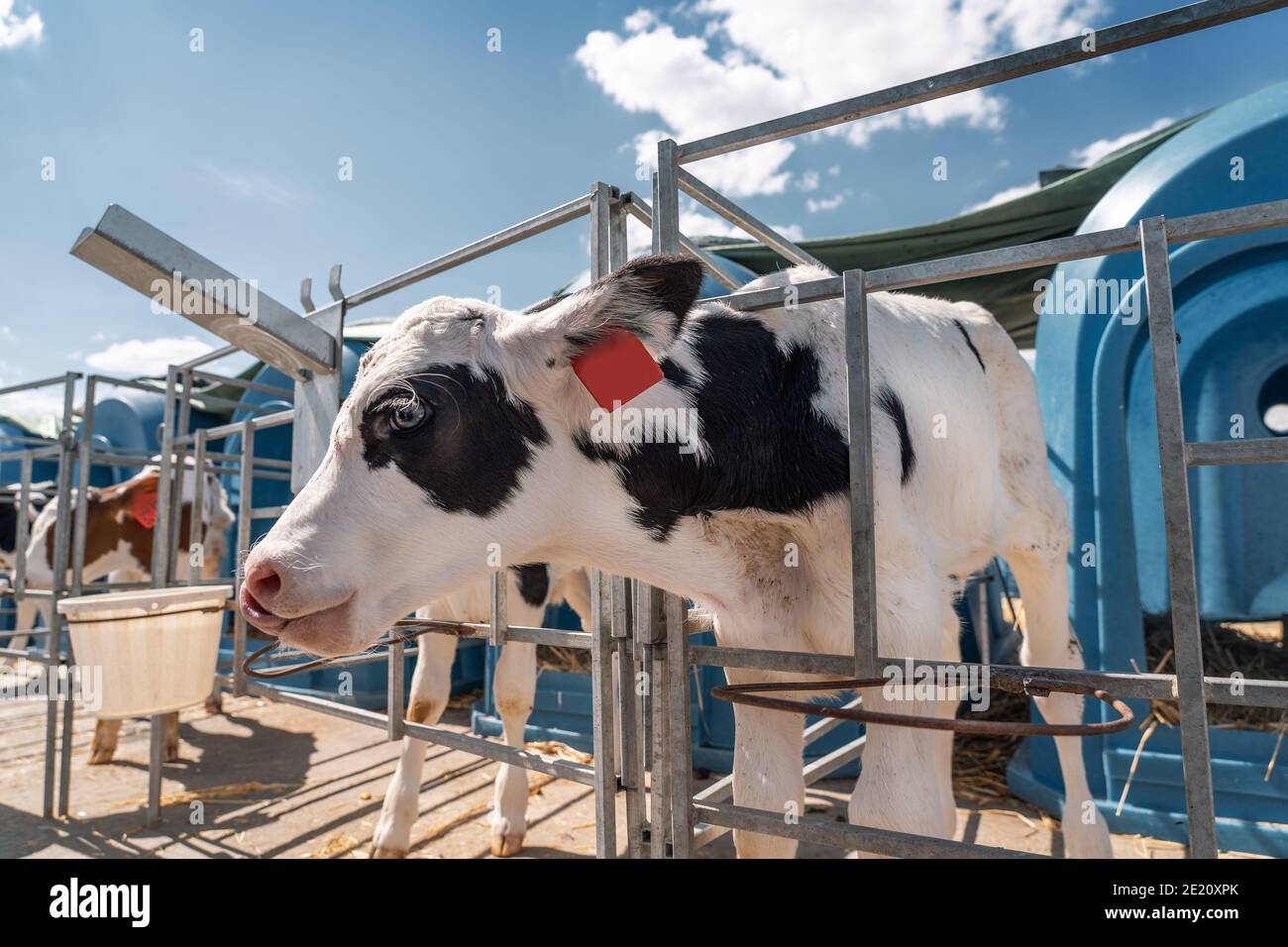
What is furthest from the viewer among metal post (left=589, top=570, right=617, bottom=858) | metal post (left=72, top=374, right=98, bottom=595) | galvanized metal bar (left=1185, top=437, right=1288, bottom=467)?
metal post (left=72, top=374, right=98, bottom=595)

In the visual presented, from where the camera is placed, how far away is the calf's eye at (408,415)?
146 centimetres

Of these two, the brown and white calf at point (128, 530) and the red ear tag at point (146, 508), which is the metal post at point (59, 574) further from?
the brown and white calf at point (128, 530)

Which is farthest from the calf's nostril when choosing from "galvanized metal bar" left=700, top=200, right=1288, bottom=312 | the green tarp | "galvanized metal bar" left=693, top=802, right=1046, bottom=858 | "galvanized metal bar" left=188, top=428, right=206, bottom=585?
the green tarp

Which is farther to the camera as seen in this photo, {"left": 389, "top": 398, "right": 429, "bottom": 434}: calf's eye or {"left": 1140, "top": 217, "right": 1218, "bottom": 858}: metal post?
{"left": 389, "top": 398, "right": 429, "bottom": 434}: calf's eye

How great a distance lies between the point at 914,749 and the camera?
1.49 m

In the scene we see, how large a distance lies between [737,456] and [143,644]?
2486 mm

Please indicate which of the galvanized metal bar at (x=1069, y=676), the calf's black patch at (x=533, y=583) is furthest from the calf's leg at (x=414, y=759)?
the galvanized metal bar at (x=1069, y=676)

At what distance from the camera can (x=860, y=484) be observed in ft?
4.70

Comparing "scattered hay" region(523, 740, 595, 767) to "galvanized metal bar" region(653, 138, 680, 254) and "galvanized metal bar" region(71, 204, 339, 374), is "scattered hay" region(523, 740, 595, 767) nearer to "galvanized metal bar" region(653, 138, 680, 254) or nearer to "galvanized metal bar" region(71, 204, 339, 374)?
"galvanized metal bar" region(71, 204, 339, 374)

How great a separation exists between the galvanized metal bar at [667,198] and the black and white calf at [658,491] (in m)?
0.20

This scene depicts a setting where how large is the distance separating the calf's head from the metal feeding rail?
424mm

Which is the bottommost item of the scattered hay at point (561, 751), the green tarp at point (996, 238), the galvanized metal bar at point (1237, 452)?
the scattered hay at point (561, 751)

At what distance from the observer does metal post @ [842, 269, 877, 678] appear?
4.63 feet
